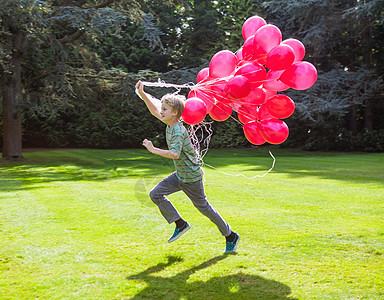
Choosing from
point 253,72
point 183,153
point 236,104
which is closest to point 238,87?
point 253,72

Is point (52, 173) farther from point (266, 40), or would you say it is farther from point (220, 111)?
point (266, 40)

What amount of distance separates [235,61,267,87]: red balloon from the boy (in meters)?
0.68

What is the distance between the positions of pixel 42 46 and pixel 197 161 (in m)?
15.7

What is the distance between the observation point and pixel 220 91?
172 inches

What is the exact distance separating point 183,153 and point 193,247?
45.8 inches

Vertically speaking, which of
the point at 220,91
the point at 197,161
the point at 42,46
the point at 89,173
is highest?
the point at 42,46

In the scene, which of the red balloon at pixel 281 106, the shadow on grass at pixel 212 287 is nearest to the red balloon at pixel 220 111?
the red balloon at pixel 281 106

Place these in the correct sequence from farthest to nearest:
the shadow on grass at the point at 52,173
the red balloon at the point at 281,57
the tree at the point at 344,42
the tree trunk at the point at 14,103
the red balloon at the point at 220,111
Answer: the tree at the point at 344,42
the tree trunk at the point at 14,103
the shadow on grass at the point at 52,173
the red balloon at the point at 220,111
the red balloon at the point at 281,57

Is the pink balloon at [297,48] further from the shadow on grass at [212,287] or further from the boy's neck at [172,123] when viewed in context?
the shadow on grass at [212,287]

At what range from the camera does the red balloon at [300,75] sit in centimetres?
414

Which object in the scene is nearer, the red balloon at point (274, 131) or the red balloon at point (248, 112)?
the red balloon at point (274, 131)

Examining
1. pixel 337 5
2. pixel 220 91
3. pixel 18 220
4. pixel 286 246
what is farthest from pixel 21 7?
pixel 337 5

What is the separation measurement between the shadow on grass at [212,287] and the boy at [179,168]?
0.67m

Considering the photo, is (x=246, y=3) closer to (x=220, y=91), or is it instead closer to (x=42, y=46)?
(x=42, y=46)
